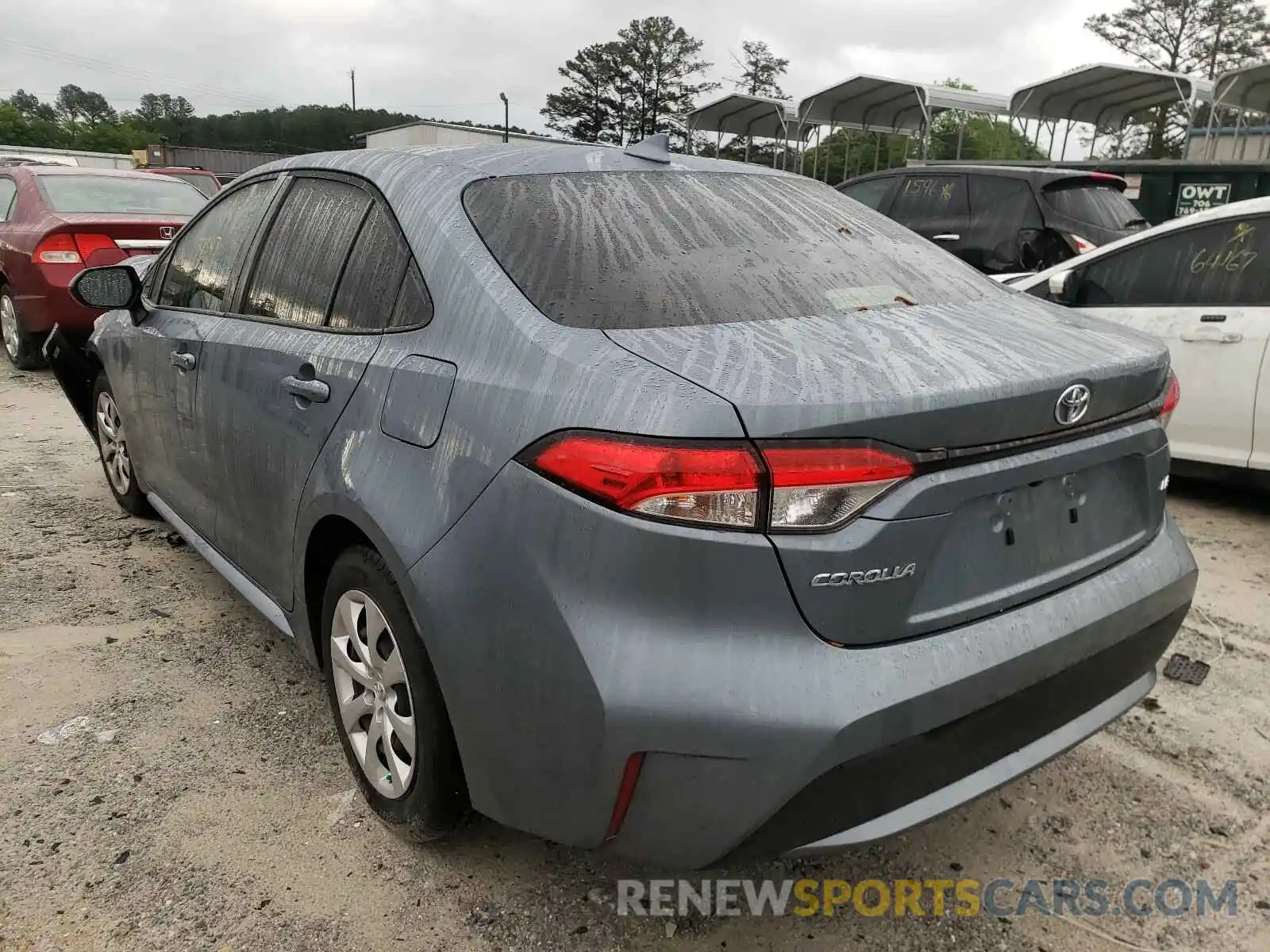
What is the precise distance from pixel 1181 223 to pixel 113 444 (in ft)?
16.6

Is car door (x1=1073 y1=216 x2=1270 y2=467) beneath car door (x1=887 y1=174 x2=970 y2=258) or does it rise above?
beneath

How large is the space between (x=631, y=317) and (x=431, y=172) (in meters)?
0.76

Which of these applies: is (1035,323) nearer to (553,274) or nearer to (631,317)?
(631,317)

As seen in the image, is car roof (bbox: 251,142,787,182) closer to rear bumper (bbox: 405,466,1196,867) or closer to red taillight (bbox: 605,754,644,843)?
rear bumper (bbox: 405,466,1196,867)

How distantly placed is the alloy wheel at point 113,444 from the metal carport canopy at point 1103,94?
15.2 m

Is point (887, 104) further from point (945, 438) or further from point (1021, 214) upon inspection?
point (945, 438)

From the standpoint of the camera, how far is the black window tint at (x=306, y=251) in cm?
239

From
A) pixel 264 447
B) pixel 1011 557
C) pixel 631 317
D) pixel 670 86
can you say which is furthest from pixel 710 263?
pixel 670 86

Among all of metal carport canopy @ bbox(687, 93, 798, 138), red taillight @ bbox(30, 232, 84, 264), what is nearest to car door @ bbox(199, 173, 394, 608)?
red taillight @ bbox(30, 232, 84, 264)

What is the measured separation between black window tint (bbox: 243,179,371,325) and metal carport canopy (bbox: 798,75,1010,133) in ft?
48.4

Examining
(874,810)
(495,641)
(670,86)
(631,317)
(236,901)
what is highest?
(670,86)

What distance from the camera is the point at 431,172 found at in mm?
2236

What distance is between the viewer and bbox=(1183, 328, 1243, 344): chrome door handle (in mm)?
4234

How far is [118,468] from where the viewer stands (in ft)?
13.9
